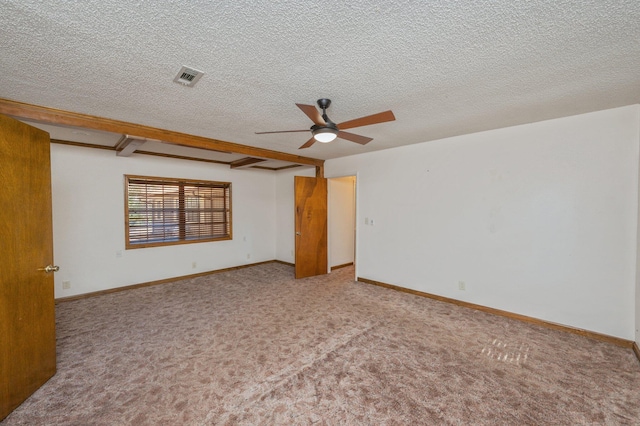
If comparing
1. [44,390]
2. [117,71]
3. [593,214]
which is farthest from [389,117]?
[44,390]

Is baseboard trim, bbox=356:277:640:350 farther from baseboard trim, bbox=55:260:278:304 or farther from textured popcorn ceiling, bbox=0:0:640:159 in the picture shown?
baseboard trim, bbox=55:260:278:304

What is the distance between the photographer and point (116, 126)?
3025mm

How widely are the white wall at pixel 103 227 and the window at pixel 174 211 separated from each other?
0.42ft

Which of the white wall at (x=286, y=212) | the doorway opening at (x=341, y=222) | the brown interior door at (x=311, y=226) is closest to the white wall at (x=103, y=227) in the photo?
the white wall at (x=286, y=212)

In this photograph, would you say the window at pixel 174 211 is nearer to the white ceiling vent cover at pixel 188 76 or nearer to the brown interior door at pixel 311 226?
the brown interior door at pixel 311 226

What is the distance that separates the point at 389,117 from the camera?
2148 millimetres

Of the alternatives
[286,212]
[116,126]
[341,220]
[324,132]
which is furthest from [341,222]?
[116,126]

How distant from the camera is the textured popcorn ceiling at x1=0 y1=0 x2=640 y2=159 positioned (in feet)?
4.43

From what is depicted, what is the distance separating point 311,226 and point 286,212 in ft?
4.72

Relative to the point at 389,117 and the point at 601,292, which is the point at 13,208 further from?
the point at 601,292

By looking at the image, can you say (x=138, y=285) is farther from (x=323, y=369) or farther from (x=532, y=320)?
(x=532, y=320)

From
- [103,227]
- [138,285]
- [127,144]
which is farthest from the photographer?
[138,285]

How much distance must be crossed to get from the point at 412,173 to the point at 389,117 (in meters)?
2.31

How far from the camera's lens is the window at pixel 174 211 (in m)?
4.65
